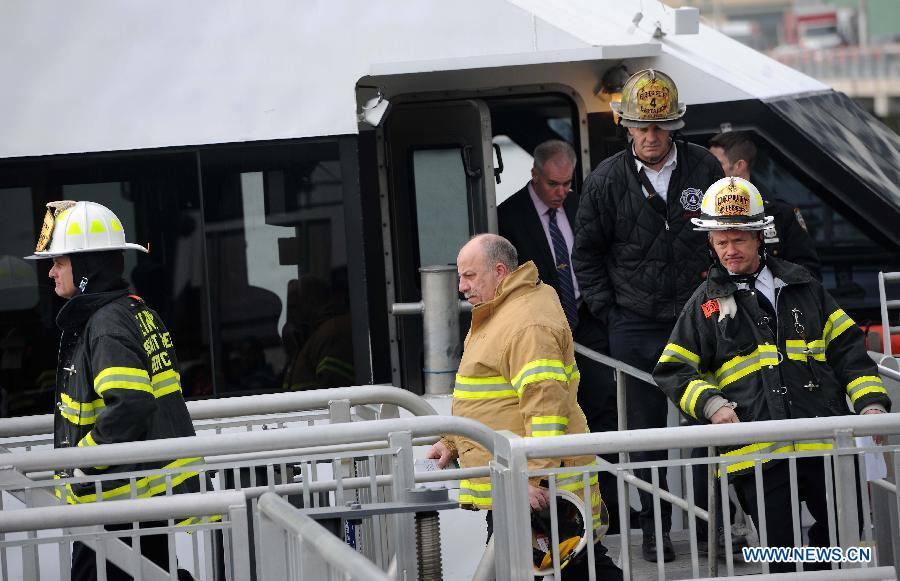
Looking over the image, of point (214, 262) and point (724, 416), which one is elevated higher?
point (214, 262)

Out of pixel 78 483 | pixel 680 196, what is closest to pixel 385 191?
pixel 680 196

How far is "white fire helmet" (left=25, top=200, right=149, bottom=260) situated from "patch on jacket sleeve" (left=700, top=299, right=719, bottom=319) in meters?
2.10

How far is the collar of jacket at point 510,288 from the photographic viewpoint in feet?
18.8

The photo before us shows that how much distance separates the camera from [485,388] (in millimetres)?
5668

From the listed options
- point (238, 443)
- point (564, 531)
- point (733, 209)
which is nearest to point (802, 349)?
point (733, 209)

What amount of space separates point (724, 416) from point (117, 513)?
2178 millimetres

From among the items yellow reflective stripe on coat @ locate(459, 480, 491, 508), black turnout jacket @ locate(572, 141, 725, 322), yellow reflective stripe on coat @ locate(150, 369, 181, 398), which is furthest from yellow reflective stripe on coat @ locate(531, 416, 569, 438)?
black turnout jacket @ locate(572, 141, 725, 322)

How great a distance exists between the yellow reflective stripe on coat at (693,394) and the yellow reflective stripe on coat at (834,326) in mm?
433

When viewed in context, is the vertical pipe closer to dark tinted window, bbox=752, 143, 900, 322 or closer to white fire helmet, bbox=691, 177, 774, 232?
dark tinted window, bbox=752, 143, 900, 322

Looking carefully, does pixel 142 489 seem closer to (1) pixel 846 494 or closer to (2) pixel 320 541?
(2) pixel 320 541

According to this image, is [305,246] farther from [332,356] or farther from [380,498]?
[380,498]

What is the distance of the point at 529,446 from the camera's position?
4.66 m

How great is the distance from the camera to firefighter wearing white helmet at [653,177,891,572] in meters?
5.38

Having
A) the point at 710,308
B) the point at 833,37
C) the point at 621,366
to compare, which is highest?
the point at 833,37
